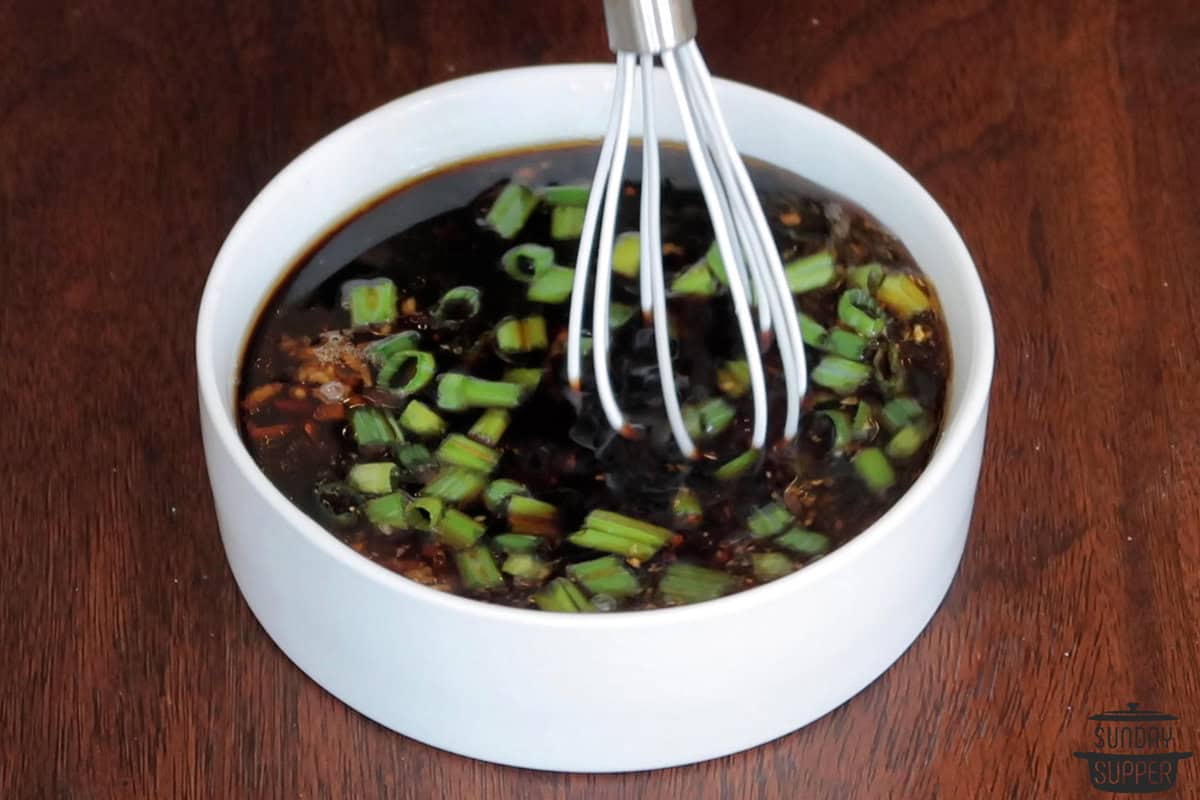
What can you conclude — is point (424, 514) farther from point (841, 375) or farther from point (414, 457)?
point (841, 375)

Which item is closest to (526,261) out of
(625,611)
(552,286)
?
(552,286)

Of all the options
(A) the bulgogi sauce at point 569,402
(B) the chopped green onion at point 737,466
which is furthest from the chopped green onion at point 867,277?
(B) the chopped green onion at point 737,466

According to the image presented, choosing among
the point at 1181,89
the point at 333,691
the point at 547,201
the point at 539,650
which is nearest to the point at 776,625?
the point at 539,650

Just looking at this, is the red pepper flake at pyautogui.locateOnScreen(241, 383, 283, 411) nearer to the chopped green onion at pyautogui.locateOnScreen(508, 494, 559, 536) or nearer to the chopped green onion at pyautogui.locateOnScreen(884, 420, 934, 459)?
the chopped green onion at pyautogui.locateOnScreen(508, 494, 559, 536)

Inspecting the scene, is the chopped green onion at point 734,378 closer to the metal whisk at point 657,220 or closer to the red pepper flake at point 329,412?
the metal whisk at point 657,220

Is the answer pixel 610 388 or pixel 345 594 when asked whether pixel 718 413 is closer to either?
pixel 610 388

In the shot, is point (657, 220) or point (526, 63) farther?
point (526, 63)
